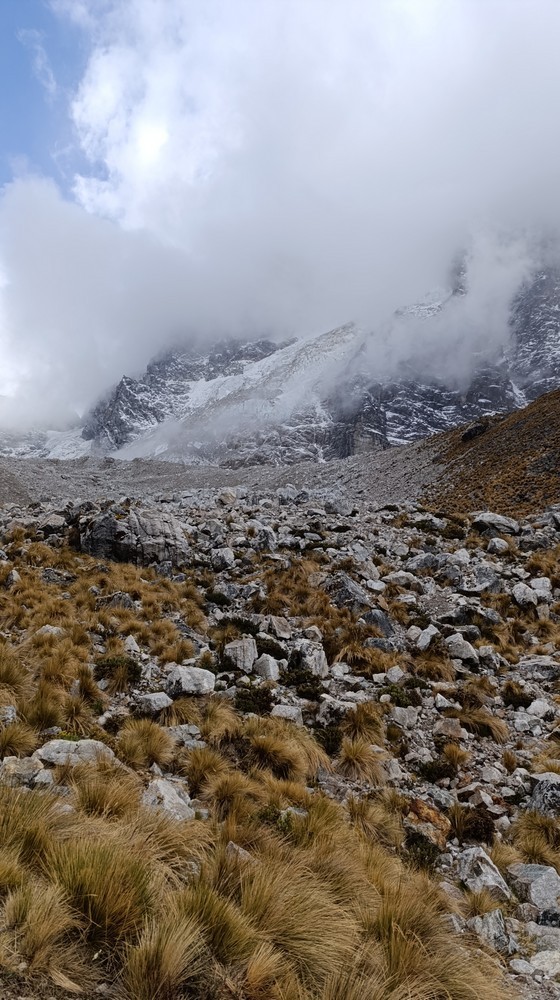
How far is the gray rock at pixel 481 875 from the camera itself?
4.64 metres

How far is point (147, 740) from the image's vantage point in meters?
6.14

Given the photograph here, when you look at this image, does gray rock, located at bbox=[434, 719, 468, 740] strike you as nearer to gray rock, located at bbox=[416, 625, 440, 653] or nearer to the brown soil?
gray rock, located at bbox=[416, 625, 440, 653]

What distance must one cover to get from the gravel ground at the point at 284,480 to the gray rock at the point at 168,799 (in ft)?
116

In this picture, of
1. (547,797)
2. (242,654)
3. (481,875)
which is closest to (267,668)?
(242,654)

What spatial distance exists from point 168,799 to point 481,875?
3.22 metres

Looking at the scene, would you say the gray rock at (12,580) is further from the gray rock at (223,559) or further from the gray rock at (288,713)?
the gray rock at (288,713)

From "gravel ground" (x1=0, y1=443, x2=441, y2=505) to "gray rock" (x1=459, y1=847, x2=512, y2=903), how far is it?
114ft

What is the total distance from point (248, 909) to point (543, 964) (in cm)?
262

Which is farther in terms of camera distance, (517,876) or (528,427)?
(528,427)

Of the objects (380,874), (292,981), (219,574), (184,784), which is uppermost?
(219,574)

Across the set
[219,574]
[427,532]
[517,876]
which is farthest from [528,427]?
[517,876]

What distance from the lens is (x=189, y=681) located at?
788 centimetres

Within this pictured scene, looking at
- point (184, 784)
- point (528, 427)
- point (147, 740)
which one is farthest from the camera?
point (528, 427)

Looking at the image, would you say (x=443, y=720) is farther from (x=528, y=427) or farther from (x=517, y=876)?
(x=528, y=427)
